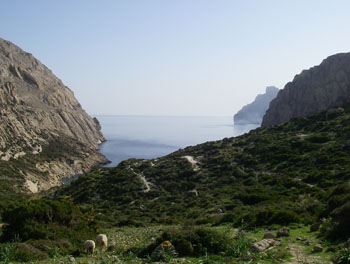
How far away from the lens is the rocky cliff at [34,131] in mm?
96500

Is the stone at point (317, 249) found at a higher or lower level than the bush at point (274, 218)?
higher

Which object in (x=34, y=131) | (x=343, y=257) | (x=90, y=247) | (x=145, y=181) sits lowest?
(x=145, y=181)

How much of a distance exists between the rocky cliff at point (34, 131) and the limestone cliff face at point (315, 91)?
8304 centimetres

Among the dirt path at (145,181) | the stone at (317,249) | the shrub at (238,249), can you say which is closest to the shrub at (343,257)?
the stone at (317,249)

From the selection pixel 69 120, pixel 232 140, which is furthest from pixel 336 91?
pixel 69 120

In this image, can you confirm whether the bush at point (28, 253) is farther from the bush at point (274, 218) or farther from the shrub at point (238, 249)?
the bush at point (274, 218)

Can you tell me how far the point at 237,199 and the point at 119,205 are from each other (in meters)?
16.8

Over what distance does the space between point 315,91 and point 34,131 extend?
371 ft

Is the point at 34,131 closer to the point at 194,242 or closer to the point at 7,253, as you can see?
Answer: the point at 7,253

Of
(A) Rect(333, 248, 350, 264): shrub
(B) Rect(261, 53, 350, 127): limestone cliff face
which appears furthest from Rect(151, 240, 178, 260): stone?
(B) Rect(261, 53, 350, 127): limestone cliff face

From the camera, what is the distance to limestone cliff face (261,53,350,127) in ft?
306

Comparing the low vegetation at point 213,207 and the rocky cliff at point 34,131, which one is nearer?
the low vegetation at point 213,207

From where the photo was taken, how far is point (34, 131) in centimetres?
13062

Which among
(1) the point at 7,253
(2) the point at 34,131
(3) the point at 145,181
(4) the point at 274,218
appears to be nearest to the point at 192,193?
(3) the point at 145,181
